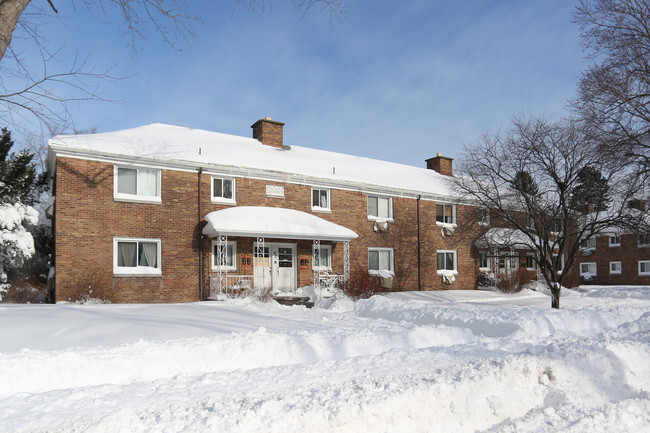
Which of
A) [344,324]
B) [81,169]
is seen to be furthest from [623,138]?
[81,169]

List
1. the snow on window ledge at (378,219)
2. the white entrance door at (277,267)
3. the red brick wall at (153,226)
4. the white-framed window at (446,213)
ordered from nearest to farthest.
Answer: the red brick wall at (153,226), the white entrance door at (277,267), the snow on window ledge at (378,219), the white-framed window at (446,213)

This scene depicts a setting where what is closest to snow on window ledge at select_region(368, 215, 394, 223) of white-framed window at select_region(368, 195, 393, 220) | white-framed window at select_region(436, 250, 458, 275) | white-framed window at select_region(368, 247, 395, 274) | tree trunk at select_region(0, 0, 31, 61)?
white-framed window at select_region(368, 195, 393, 220)

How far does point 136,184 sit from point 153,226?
1.53m

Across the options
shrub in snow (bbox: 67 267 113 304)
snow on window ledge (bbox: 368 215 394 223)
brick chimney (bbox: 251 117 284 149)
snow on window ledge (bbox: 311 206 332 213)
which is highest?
brick chimney (bbox: 251 117 284 149)

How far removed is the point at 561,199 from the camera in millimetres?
16750

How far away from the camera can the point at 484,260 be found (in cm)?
2670

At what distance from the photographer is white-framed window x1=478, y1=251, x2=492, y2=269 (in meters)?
26.3

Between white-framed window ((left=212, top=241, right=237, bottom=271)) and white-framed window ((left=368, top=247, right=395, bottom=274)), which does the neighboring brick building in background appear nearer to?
white-framed window ((left=368, top=247, right=395, bottom=274))

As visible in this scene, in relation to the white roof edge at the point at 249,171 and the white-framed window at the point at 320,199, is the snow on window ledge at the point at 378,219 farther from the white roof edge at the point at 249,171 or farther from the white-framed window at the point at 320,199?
the white-framed window at the point at 320,199

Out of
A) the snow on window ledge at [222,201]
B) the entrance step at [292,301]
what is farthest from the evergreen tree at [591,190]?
the snow on window ledge at [222,201]

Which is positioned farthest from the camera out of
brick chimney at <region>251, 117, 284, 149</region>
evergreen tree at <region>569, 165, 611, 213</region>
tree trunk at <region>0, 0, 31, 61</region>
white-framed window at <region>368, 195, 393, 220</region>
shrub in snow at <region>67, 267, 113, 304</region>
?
brick chimney at <region>251, 117, 284, 149</region>

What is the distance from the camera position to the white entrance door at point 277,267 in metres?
19.0

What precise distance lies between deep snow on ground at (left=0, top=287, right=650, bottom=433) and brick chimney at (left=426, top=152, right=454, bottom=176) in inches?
831

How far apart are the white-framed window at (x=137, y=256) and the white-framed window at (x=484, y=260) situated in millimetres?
16670
